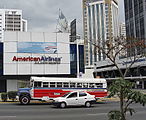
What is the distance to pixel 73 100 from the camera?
19.5 meters

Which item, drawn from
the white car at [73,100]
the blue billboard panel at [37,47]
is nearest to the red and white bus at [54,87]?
the white car at [73,100]

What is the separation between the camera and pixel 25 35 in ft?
135

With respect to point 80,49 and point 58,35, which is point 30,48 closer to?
point 58,35

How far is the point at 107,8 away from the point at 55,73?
117m

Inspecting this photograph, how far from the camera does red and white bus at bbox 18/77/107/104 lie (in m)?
22.5

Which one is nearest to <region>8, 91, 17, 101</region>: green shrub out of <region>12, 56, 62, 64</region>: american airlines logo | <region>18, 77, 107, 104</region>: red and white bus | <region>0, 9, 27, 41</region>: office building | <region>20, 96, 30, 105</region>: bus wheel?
<region>18, 77, 107, 104</region>: red and white bus

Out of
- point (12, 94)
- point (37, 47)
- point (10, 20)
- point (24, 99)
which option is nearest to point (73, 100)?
point (24, 99)

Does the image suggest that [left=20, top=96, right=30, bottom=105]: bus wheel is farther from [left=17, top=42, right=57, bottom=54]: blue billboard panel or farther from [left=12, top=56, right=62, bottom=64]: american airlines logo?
[left=17, top=42, right=57, bottom=54]: blue billboard panel

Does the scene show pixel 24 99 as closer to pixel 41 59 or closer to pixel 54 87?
pixel 54 87

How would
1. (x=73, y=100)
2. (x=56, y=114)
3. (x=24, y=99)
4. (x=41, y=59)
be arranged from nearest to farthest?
(x=56, y=114) → (x=73, y=100) → (x=24, y=99) → (x=41, y=59)

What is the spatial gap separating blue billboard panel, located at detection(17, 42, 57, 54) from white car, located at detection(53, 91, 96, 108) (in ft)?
73.8

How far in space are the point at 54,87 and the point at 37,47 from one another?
63.1ft

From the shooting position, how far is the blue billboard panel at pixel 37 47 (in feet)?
133

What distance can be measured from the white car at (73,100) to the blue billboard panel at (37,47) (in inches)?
885
